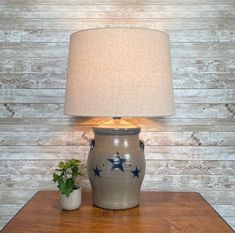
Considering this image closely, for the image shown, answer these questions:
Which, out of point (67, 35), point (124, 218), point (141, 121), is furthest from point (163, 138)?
point (67, 35)

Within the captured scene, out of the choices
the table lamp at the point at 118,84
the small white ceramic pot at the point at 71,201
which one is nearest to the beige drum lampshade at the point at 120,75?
the table lamp at the point at 118,84

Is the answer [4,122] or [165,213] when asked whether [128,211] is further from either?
[4,122]

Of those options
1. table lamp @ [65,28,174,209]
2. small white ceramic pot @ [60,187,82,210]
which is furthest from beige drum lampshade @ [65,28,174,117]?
small white ceramic pot @ [60,187,82,210]

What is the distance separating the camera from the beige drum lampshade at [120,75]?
2.94 feet

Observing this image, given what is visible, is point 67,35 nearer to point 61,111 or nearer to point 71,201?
point 61,111

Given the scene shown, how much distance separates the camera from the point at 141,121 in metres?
1.32

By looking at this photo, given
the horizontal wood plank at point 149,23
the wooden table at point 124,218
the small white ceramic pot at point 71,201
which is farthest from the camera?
the horizontal wood plank at point 149,23

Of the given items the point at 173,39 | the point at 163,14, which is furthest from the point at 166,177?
the point at 163,14

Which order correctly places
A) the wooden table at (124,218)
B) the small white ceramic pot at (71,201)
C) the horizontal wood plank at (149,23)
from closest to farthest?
the wooden table at (124,218) → the small white ceramic pot at (71,201) → the horizontal wood plank at (149,23)

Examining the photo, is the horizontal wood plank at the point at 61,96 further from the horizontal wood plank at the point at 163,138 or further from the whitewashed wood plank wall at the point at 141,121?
the horizontal wood plank at the point at 163,138

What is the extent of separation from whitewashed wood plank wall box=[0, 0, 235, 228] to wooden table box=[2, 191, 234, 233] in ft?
0.73

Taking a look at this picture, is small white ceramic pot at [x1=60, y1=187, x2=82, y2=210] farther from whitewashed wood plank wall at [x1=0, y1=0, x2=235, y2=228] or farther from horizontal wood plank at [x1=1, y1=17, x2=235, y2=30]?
horizontal wood plank at [x1=1, y1=17, x2=235, y2=30]

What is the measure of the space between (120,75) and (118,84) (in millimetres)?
29

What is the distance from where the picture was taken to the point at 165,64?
3.18 ft
